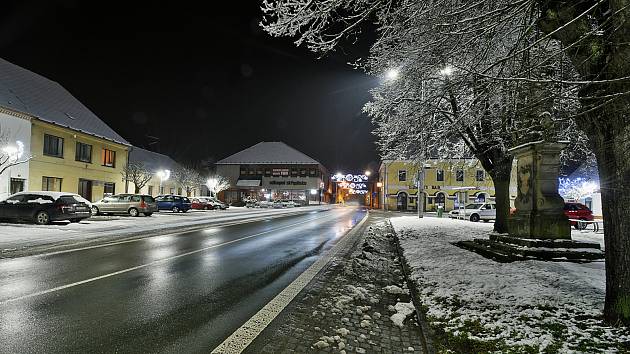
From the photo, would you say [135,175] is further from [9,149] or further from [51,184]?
[9,149]

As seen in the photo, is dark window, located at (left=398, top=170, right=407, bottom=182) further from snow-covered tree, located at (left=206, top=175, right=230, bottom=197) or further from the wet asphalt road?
the wet asphalt road

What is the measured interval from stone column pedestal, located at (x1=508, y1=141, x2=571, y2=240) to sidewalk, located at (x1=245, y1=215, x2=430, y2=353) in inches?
136

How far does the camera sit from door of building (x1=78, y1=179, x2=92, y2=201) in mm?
32766

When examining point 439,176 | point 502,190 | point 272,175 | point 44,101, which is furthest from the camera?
point 272,175

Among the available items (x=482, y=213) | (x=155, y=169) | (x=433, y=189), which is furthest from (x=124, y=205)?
(x=433, y=189)

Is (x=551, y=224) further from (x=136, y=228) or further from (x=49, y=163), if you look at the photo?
(x=49, y=163)

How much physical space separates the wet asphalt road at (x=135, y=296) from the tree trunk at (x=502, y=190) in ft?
27.3

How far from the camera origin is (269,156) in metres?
80.5

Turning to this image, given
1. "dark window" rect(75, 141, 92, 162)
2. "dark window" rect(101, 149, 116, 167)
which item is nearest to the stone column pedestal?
"dark window" rect(75, 141, 92, 162)

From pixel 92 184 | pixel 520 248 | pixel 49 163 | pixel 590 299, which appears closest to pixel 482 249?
pixel 520 248

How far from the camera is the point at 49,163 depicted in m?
28.7

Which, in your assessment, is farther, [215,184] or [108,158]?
[215,184]

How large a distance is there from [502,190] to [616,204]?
11458mm

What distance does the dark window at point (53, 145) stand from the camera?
28.4 m
